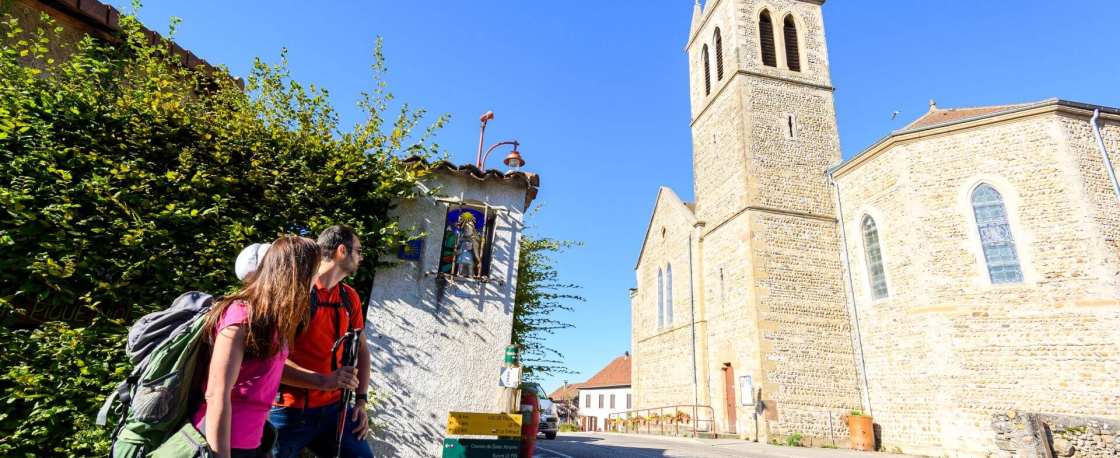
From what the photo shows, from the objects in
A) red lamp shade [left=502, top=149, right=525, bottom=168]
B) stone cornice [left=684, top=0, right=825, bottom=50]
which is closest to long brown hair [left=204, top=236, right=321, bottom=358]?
red lamp shade [left=502, top=149, right=525, bottom=168]

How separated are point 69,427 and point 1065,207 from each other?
16.5 metres

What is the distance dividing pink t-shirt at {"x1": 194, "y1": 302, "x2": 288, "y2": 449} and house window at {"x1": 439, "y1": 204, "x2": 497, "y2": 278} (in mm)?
3410

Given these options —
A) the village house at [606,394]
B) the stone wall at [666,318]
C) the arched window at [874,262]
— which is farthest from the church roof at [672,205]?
the village house at [606,394]

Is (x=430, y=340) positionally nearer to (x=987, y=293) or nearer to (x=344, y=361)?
(x=344, y=361)

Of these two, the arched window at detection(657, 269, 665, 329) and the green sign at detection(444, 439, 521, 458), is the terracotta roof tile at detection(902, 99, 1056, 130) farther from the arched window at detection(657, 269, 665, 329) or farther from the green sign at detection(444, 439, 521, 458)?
the green sign at detection(444, 439, 521, 458)

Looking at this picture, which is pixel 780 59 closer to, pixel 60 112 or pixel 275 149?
pixel 275 149

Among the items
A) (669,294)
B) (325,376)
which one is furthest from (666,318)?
(325,376)

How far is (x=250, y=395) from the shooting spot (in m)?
2.02

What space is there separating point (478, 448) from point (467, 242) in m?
2.13

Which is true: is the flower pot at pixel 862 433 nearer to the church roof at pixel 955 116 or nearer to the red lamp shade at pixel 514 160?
the church roof at pixel 955 116

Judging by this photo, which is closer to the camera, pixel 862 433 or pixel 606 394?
pixel 862 433

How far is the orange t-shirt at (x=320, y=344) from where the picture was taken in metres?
2.63

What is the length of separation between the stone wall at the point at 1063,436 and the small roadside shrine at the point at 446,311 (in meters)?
9.92

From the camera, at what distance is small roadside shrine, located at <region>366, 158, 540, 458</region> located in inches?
197
